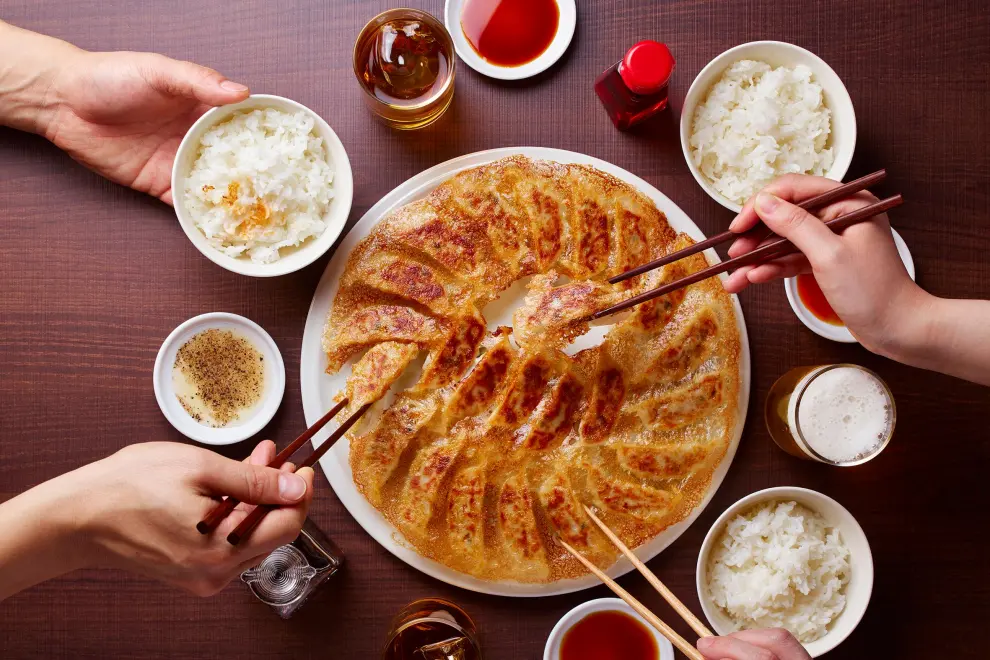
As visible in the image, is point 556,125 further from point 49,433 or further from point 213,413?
point 49,433

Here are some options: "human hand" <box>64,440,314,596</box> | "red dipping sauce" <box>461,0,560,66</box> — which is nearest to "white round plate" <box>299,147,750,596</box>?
"red dipping sauce" <box>461,0,560,66</box>

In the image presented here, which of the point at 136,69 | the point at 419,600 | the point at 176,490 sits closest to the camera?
the point at 176,490

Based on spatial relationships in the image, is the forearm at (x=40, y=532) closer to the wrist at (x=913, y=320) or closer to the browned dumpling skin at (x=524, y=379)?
the browned dumpling skin at (x=524, y=379)

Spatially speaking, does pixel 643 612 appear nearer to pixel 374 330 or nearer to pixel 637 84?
pixel 374 330

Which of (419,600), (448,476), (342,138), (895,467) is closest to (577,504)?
(448,476)

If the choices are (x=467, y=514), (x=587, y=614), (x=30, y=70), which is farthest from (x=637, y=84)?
(x=30, y=70)

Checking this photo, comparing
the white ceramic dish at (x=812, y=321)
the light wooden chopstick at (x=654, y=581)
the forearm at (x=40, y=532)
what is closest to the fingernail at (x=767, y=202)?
the white ceramic dish at (x=812, y=321)

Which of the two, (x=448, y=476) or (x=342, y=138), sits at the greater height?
(x=342, y=138)
